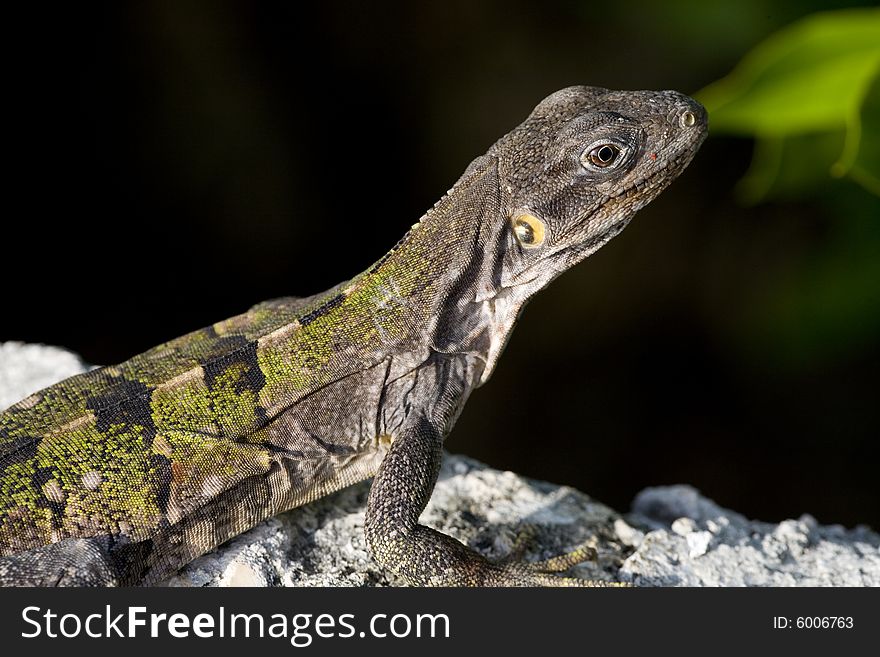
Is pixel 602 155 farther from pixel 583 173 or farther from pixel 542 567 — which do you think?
pixel 542 567

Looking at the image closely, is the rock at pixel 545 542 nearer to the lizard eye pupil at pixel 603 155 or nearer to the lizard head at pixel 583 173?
the lizard head at pixel 583 173

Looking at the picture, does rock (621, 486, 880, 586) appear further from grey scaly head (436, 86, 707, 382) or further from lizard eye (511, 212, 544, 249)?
lizard eye (511, 212, 544, 249)

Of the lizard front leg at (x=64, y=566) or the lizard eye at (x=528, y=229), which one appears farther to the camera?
the lizard eye at (x=528, y=229)

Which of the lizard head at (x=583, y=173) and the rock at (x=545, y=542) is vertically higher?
the lizard head at (x=583, y=173)

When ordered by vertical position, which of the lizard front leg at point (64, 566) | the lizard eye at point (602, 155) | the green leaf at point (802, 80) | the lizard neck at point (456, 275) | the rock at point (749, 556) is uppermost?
the green leaf at point (802, 80)

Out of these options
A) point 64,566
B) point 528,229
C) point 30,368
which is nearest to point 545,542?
point 528,229

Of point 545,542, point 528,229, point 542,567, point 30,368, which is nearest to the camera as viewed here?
point 542,567

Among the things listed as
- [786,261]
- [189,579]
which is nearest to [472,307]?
[189,579]

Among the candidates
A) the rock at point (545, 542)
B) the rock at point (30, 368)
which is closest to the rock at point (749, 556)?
the rock at point (545, 542)
